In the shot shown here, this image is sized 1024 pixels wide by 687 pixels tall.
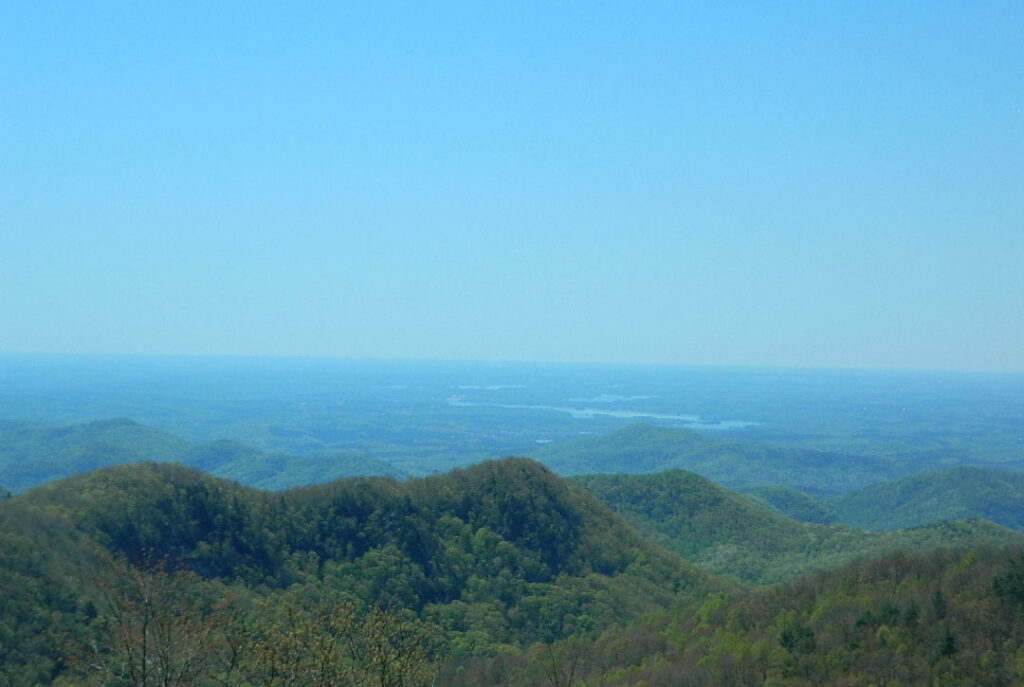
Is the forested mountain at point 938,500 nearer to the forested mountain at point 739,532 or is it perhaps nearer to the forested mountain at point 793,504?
the forested mountain at point 793,504

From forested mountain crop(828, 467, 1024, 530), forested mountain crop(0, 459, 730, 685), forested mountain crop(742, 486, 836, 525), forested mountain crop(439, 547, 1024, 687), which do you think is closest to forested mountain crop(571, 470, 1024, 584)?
forested mountain crop(0, 459, 730, 685)

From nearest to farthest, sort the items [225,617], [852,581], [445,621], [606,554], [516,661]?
[225,617] < [852,581] < [516,661] < [445,621] < [606,554]

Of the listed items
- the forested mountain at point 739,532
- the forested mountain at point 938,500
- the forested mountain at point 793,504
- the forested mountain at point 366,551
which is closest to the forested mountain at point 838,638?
the forested mountain at point 366,551

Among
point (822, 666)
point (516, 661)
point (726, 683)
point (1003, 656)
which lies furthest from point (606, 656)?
point (1003, 656)

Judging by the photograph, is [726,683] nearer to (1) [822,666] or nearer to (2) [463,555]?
(1) [822,666]

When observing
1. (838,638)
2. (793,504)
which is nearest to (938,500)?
(793,504)

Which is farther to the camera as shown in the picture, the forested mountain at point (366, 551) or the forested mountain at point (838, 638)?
the forested mountain at point (366, 551)

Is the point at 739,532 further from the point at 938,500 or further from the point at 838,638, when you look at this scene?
the point at 938,500
